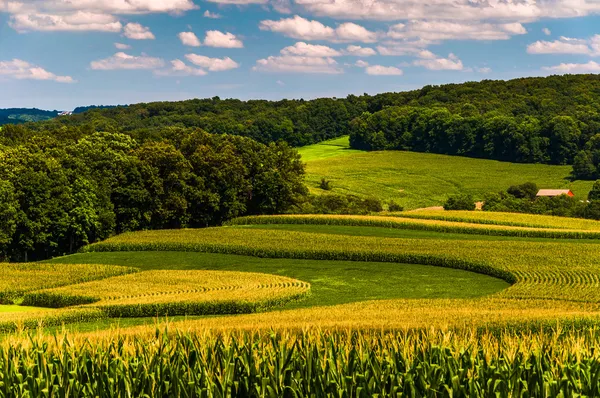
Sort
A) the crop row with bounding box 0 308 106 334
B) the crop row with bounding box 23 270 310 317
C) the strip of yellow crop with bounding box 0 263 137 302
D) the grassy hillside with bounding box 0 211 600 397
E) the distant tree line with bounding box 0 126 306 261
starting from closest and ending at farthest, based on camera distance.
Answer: the grassy hillside with bounding box 0 211 600 397
the crop row with bounding box 0 308 106 334
the crop row with bounding box 23 270 310 317
the strip of yellow crop with bounding box 0 263 137 302
the distant tree line with bounding box 0 126 306 261

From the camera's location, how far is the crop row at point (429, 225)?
84312 mm

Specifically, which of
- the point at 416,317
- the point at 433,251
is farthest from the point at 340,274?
the point at 416,317

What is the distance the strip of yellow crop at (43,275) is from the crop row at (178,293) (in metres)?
1.94

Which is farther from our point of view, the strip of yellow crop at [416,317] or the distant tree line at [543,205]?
the distant tree line at [543,205]

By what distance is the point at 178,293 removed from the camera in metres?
58.1

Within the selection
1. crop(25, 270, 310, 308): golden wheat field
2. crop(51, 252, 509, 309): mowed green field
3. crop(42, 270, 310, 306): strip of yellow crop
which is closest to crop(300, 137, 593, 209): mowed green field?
crop(51, 252, 509, 309): mowed green field

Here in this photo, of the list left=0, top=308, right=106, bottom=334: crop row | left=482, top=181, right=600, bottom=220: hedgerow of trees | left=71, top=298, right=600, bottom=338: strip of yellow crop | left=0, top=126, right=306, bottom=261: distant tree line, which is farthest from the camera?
left=482, top=181, right=600, bottom=220: hedgerow of trees

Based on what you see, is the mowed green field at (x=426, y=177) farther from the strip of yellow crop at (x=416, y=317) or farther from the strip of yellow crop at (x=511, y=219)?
the strip of yellow crop at (x=416, y=317)

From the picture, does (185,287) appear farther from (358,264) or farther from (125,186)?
(125,186)

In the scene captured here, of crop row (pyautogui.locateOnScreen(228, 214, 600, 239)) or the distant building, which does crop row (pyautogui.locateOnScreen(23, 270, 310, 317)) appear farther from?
the distant building

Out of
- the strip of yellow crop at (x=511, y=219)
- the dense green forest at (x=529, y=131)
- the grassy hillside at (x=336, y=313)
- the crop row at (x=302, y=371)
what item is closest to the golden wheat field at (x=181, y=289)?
the grassy hillside at (x=336, y=313)

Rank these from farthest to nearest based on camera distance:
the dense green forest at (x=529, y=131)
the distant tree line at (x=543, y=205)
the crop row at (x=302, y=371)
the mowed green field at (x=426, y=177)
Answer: the dense green forest at (x=529, y=131)
the mowed green field at (x=426, y=177)
the distant tree line at (x=543, y=205)
the crop row at (x=302, y=371)

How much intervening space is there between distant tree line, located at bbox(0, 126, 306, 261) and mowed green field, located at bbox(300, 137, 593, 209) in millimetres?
37084

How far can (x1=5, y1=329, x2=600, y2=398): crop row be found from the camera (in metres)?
17.5
